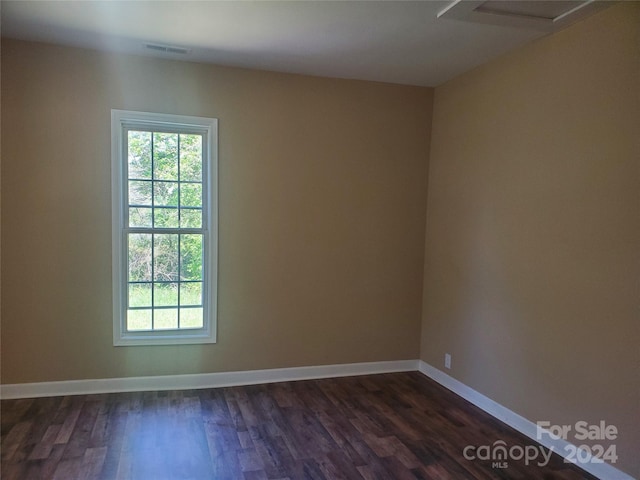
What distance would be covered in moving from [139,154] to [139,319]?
1.33m

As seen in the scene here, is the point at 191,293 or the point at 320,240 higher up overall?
the point at 320,240

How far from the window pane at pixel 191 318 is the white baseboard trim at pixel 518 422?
83.4 inches

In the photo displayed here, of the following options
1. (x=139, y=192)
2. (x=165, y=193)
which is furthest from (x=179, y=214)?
(x=139, y=192)

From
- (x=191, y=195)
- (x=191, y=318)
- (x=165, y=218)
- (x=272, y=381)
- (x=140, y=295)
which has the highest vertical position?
(x=191, y=195)

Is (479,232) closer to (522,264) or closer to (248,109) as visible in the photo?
(522,264)

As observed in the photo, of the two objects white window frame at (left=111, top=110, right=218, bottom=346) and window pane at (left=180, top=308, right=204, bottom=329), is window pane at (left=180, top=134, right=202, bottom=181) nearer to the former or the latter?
white window frame at (left=111, top=110, right=218, bottom=346)

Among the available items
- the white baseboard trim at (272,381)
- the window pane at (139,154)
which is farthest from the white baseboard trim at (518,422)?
the window pane at (139,154)

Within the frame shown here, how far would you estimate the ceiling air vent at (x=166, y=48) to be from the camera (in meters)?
3.08

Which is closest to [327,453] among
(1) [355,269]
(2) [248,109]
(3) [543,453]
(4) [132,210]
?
(3) [543,453]

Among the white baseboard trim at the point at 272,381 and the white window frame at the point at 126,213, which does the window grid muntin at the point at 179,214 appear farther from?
the white baseboard trim at the point at 272,381

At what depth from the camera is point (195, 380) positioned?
3572 mm

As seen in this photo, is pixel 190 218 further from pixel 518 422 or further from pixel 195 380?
pixel 518 422

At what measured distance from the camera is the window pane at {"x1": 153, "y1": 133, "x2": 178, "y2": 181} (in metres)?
3.45

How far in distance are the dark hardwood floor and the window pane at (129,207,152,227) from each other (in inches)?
53.0
